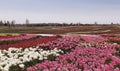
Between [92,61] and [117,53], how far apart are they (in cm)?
325

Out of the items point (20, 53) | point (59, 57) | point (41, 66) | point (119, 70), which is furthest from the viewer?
point (20, 53)

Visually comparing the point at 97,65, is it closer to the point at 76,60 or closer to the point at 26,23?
the point at 76,60

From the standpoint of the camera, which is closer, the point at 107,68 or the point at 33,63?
the point at 107,68

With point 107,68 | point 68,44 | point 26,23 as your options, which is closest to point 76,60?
point 107,68

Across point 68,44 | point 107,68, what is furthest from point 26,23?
point 107,68

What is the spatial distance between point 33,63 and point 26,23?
96.1m

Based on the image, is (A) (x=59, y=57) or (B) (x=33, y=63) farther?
(A) (x=59, y=57)

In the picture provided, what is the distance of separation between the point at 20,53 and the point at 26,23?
307ft

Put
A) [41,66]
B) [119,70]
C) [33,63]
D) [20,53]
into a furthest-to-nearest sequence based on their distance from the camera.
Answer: [20,53] → [33,63] → [41,66] → [119,70]

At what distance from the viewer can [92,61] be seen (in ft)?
41.3

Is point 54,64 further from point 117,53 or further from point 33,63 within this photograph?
point 117,53

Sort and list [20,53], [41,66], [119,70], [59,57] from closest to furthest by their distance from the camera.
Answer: [119,70]
[41,66]
[59,57]
[20,53]

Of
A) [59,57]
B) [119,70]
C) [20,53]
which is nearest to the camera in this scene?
[119,70]

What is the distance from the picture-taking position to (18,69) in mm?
11562
